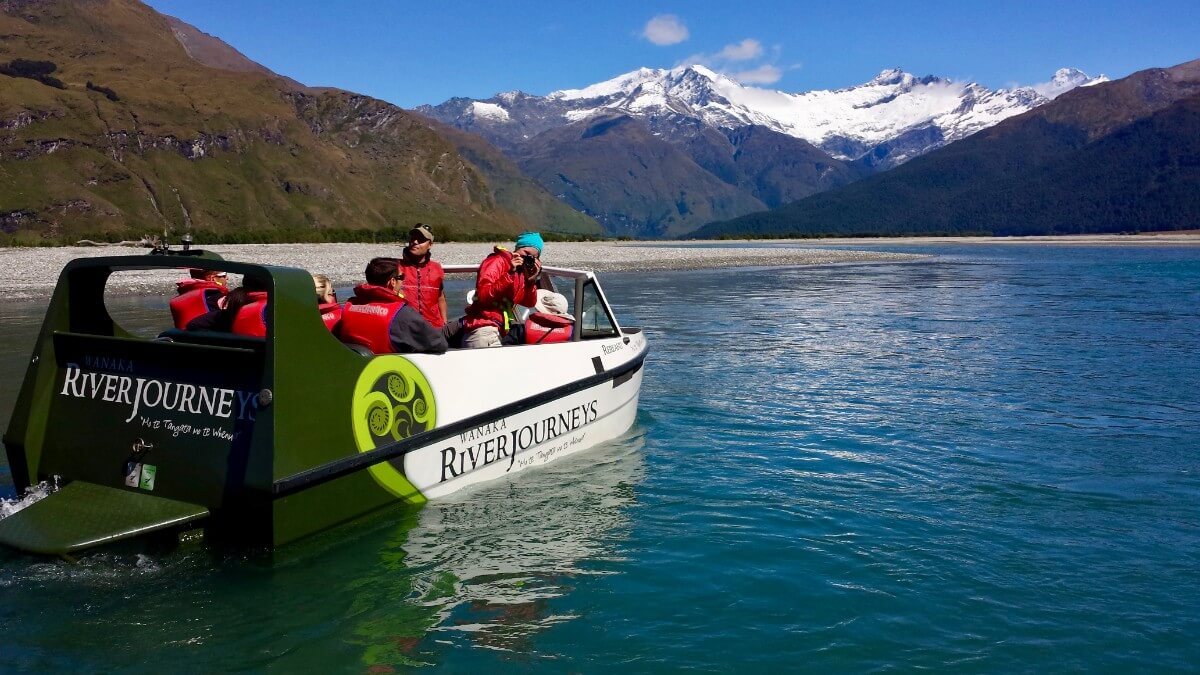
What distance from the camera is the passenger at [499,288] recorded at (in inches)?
353

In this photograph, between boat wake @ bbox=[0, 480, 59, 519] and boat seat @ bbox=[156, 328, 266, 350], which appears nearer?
boat seat @ bbox=[156, 328, 266, 350]

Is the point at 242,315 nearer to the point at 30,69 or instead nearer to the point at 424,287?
the point at 424,287

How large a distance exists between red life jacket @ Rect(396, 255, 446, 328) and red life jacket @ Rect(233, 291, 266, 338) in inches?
58.7

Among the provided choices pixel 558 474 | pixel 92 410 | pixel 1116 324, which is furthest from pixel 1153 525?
pixel 1116 324

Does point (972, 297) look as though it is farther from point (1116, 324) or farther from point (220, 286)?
point (220, 286)

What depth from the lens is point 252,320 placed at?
7074 mm

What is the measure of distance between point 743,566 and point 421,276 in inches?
153

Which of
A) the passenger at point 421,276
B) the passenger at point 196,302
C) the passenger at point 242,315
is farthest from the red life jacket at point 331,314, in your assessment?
the passenger at point 196,302

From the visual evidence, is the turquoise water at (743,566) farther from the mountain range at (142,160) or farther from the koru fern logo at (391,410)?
the mountain range at (142,160)

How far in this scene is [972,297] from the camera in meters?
33.7

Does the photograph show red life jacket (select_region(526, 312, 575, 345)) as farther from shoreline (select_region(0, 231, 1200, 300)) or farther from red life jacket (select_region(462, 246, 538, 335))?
shoreline (select_region(0, 231, 1200, 300))

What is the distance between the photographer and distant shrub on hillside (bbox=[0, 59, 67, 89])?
181 m

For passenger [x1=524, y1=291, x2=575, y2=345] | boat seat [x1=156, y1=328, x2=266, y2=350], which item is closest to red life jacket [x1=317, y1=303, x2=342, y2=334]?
boat seat [x1=156, y1=328, x2=266, y2=350]

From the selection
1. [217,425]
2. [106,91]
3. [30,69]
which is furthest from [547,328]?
[30,69]
